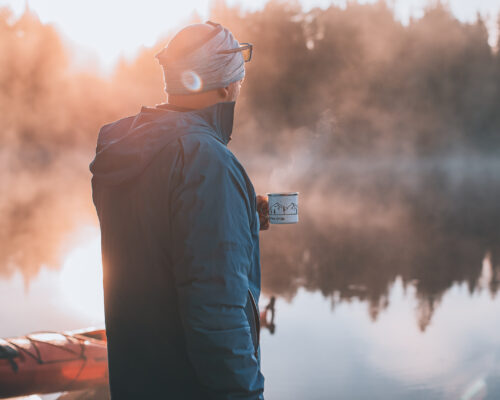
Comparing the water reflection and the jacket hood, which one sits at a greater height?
the jacket hood

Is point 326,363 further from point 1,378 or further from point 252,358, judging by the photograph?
point 252,358

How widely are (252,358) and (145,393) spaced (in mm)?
392

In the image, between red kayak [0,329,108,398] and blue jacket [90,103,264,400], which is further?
red kayak [0,329,108,398]

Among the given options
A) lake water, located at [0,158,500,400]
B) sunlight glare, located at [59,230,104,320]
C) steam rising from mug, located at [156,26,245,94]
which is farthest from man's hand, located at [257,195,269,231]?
sunlight glare, located at [59,230,104,320]

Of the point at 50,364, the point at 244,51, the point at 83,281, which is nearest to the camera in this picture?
the point at 244,51

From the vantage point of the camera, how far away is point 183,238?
1.38 m

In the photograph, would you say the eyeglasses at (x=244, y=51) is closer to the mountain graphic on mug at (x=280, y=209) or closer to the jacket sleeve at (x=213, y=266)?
the jacket sleeve at (x=213, y=266)

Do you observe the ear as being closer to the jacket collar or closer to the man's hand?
the jacket collar

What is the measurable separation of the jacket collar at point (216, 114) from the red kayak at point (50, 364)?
5.35 metres

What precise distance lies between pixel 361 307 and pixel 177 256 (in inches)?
435

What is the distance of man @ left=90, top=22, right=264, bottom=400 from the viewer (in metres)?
1.37

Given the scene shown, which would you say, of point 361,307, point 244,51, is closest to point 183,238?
point 244,51

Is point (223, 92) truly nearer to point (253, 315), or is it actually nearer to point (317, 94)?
point (253, 315)

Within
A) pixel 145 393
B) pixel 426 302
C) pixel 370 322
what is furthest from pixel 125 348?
pixel 426 302
